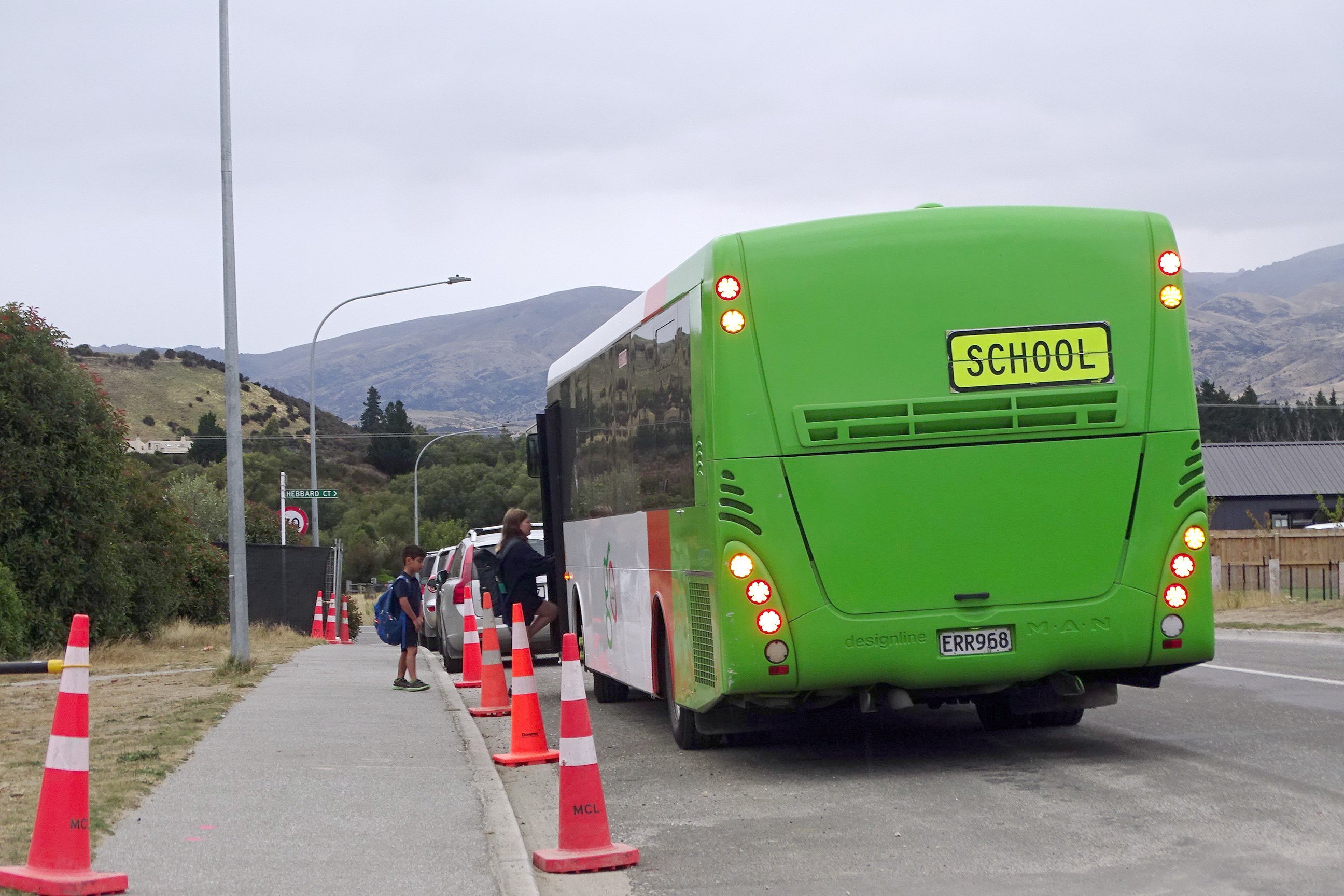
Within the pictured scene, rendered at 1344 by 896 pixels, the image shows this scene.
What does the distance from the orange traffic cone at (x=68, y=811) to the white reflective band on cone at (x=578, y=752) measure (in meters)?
1.90

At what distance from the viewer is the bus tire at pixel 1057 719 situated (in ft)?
35.0

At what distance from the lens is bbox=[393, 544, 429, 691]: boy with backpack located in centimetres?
1614

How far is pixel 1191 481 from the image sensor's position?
903 cm

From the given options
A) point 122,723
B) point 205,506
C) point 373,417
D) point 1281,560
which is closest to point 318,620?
point 1281,560

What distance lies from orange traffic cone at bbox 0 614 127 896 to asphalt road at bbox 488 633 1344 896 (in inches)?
70.3

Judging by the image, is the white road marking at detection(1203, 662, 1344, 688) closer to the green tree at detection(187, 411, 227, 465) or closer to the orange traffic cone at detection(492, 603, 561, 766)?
the orange traffic cone at detection(492, 603, 561, 766)

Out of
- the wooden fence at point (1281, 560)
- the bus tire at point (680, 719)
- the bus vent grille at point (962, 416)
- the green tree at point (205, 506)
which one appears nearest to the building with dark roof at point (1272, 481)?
the wooden fence at point (1281, 560)

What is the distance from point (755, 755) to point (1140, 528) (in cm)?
297

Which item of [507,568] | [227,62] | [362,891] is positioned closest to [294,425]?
[227,62]

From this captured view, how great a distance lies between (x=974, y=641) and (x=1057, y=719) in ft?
7.66

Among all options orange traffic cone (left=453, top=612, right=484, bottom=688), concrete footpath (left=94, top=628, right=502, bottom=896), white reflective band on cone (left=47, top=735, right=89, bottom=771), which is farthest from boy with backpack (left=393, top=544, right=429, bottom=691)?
white reflective band on cone (left=47, top=735, right=89, bottom=771)

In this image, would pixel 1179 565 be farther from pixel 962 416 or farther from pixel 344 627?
pixel 344 627

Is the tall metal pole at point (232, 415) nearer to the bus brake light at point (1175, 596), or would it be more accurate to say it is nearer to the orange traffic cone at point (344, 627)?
the bus brake light at point (1175, 596)

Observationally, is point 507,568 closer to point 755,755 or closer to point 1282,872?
point 755,755
